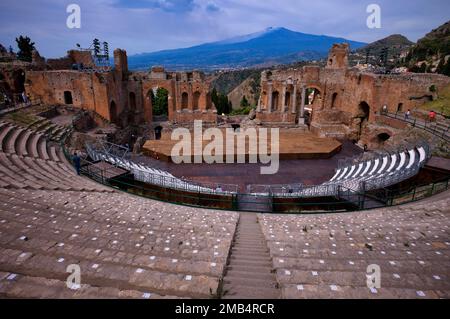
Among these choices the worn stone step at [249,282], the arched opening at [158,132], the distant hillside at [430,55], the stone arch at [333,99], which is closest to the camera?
the worn stone step at [249,282]

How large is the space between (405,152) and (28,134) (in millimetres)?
23910

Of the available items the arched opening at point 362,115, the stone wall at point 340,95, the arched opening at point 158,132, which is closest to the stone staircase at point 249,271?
the stone wall at point 340,95

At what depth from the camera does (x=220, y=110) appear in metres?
48.2

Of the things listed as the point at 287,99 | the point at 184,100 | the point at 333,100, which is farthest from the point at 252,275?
the point at 333,100

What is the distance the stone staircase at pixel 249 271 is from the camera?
5445 millimetres

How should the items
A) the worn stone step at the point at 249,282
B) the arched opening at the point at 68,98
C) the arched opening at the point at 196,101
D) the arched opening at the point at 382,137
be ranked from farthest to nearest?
the arched opening at the point at 196,101 → the arched opening at the point at 68,98 → the arched opening at the point at 382,137 → the worn stone step at the point at 249,282

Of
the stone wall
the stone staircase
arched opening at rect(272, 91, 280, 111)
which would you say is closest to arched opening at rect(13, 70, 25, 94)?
the stone wall

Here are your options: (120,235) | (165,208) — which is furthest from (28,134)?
(120,235)

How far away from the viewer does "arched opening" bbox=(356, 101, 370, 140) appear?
3017cm

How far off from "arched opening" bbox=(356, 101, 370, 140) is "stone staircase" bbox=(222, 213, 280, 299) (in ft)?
81.7

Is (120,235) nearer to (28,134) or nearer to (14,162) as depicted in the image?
(14,162)

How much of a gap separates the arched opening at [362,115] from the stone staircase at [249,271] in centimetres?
2491

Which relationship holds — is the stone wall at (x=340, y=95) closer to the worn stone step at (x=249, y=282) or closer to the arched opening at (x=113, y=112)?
the arched opening at (x=113, y=112)

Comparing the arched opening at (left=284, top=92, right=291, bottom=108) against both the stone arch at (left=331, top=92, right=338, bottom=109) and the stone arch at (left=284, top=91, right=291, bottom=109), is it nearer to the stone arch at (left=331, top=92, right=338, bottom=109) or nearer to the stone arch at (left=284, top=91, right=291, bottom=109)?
the stone arch at (left=284, top=91, right=291, bottom=109)
